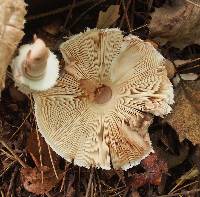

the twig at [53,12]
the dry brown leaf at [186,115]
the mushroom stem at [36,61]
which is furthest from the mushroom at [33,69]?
the dry brown leaf at [186,115]

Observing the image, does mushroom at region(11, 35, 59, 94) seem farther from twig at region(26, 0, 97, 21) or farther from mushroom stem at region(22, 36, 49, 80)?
twig at region(26, 0, 97, 21)

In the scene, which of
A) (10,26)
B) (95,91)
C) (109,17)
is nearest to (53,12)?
(109,17)

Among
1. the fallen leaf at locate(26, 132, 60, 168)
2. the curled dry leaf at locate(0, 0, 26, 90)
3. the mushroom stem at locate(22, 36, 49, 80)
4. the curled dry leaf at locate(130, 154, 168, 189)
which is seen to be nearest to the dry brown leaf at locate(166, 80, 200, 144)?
the curled dry leaf at locate(130, 154, 168, 189)

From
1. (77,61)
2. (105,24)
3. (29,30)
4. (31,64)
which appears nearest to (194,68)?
(105,24)

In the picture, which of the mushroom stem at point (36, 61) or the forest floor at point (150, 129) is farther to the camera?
the forest floor at point (150, 129)

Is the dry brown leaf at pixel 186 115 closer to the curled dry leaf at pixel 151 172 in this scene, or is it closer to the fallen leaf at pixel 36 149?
the curled dry leaf at pixel 151 172

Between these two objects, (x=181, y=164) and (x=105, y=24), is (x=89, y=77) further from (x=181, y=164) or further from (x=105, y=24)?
(x=181, y=164)
